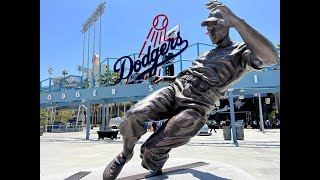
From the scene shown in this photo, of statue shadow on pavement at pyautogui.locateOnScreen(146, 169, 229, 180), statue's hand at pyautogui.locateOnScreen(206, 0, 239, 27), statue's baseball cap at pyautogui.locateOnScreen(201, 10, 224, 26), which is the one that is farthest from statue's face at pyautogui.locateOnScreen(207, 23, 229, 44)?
statue shadow on pavement at pyautogui.locateOnScreen(146, 169, 229, 180)

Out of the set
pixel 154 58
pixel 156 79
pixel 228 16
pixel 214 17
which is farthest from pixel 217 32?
pixel 154 58

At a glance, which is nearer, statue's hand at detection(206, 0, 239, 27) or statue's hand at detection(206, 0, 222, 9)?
statue's hand at detection(206, 0, 239, 27)

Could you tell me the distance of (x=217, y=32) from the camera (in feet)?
9.76

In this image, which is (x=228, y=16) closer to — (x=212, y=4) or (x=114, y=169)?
(x=212, y=4)

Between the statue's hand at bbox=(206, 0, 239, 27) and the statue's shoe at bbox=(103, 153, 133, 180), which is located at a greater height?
the statue's hand at bbox=(206, 0, 239, 27)

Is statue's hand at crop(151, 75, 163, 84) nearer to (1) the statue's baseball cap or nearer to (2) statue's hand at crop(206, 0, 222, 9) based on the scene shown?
(1) the statue's baseball cap

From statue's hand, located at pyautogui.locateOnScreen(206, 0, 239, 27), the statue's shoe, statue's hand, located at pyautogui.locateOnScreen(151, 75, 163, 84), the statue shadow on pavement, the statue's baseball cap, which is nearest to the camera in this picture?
statue's hand, located at pyautogui.locateOnScreen(206, 0, 239, 27)

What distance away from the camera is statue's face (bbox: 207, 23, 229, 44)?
2943 mm

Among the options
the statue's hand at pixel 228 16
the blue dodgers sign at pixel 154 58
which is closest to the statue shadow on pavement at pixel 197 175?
the statue's hand at pixel 228 16

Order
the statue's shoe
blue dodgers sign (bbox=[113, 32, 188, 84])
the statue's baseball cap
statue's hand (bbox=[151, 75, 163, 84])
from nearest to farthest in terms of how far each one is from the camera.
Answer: the statue's shoe < the statue's baseball cap < statue's hand (bbox=[151, 75, 163, 84]) < blue dodgers sign (bbox=[113, 32, 188, 84])
